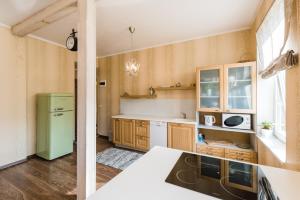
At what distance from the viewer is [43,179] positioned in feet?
7.61

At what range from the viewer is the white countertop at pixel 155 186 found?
0.67 meters

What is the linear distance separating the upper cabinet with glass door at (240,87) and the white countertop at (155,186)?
1801mm

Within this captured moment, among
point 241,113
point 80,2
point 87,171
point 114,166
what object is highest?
point 80,2

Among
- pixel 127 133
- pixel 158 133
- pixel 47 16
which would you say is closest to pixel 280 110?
pixel 158 133

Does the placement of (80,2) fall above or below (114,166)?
above

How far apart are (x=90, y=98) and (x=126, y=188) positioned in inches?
47.6

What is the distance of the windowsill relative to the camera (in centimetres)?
147

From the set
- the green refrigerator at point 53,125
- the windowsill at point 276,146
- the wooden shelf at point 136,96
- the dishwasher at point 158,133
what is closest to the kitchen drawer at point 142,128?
the dishwasher at point 158,133

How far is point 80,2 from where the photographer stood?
1724 millimetres

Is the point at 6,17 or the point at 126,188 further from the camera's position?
the point at 6,17

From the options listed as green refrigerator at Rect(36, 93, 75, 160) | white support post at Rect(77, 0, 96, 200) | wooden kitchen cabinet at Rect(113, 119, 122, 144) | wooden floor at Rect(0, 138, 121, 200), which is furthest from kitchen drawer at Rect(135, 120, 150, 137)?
white support post at Rect(77, 0, 96, 200)

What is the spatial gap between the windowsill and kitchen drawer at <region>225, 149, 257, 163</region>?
1.33 feet

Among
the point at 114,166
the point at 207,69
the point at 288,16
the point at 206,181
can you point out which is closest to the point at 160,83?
the point at 207,69

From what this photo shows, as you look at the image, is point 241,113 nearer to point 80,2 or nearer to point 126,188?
point 126,188
